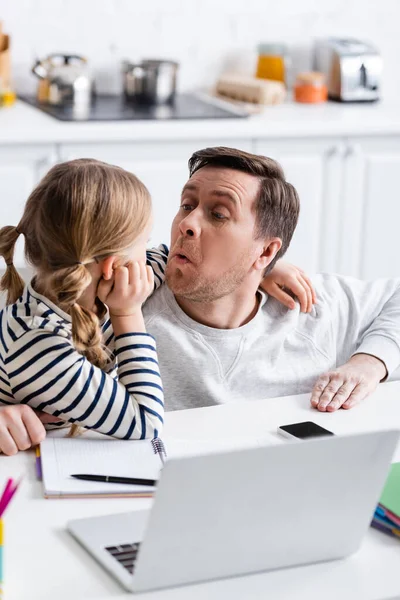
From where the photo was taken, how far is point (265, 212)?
202 centimetres

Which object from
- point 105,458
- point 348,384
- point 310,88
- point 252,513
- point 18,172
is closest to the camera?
point 252,513

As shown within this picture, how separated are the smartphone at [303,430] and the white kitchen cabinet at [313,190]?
2.00m

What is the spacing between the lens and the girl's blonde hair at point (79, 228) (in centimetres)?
150

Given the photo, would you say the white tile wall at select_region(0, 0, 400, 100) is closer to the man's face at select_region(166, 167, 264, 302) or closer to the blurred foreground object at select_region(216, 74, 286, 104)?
the blurred foreground object at select_region(216, 74, 286, 104)

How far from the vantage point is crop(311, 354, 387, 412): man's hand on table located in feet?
5.70

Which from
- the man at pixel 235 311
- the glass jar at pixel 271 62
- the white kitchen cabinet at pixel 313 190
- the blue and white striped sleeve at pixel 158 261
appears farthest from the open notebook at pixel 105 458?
the glass jar at pixel 271 62

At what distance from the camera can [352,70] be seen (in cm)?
399

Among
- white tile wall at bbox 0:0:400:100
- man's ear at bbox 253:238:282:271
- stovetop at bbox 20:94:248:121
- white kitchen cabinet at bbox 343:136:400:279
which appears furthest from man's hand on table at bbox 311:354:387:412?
white tile wall at bbox 0:0:400:100

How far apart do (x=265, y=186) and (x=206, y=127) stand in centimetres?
141

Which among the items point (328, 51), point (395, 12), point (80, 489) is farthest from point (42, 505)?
point (395, 12)

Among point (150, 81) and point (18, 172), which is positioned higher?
point (150, 81)

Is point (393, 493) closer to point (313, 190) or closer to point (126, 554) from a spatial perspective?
point (126, 554)

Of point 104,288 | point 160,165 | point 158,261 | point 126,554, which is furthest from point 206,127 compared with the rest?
point 126,554

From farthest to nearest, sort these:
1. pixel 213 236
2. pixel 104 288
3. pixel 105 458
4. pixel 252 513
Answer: pixel 213 236 → pixel 104 288 → pixel 105 458 → pixel 252 513
